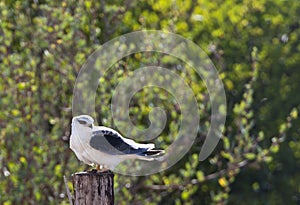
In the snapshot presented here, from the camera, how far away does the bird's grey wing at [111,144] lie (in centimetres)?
409

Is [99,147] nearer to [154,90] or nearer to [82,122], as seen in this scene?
[82,122]

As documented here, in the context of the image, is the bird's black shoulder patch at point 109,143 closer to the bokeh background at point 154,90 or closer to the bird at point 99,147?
the bird at point 99,147

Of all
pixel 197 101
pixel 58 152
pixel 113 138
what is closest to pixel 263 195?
pixel 197 101

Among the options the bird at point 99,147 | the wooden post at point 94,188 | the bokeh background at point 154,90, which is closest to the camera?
the wooden post at point 94,188

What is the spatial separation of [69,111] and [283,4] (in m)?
2.87

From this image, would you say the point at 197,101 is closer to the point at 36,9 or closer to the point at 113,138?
the point at 36,9

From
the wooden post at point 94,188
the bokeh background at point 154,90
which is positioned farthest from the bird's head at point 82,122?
the bokeh background at point 154,90

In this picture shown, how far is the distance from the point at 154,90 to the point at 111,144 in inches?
106

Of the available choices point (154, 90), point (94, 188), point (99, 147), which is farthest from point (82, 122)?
point (154, 90)

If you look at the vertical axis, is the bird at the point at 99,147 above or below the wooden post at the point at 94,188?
above

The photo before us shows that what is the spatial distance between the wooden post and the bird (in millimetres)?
134

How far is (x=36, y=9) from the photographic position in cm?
737

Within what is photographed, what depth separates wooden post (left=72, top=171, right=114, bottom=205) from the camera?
3.96m

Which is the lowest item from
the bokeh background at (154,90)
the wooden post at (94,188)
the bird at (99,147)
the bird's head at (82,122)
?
the wooden post at (94,188)
